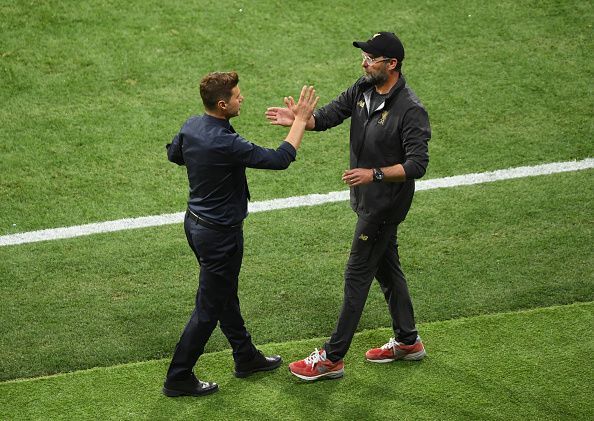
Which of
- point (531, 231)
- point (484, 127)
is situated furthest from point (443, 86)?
point (531, 231)

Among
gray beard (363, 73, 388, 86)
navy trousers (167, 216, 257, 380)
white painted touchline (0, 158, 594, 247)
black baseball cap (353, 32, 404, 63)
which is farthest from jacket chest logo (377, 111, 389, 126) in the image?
white painted touchline (0, 158, 594, 247)

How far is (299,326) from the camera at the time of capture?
24.1ft

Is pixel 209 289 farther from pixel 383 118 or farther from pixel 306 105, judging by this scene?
pixel 383 118

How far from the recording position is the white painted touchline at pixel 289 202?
853 cm

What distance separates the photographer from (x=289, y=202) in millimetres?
8961

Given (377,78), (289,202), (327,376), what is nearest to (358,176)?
(377,78)

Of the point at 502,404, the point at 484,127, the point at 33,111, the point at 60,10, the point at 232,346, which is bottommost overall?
the point at 502,404

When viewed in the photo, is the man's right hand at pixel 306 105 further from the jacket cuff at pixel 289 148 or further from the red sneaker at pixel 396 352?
the red sneaker at pixel 396 352

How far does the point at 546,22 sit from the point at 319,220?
14.7 ft

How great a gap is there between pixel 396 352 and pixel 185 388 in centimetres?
149

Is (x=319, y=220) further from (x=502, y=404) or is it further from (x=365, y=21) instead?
(x=365, y=21)

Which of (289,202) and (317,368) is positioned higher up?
(289,202)

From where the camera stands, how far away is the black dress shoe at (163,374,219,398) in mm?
6539

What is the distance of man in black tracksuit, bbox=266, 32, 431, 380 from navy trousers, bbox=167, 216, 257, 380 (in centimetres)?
69
